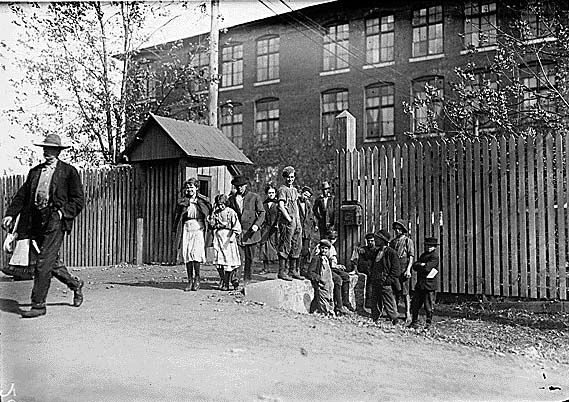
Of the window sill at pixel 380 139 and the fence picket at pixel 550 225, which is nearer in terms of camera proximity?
the fence picket at pixel 550 225

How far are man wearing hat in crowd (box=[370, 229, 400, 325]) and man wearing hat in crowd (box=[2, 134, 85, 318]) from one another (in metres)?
4.35

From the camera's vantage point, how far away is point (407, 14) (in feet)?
91.1

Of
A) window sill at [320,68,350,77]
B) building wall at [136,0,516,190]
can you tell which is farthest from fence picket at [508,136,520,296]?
window sill at [320,68,350,77]

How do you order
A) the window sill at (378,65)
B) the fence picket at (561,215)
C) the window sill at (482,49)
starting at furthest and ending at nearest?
the window sill at (378,65)
the window sill at (482,49)
the fence picket at (561,215)

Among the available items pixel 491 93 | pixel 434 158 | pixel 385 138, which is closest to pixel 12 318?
pixel 434 158

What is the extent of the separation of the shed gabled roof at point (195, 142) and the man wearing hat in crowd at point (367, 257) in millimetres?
3941

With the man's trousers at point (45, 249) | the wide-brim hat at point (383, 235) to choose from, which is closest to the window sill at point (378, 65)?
the wide-brim hat at point (383, 235)

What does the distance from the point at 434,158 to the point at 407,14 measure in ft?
65.4

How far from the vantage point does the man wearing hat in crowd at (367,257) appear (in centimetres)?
947

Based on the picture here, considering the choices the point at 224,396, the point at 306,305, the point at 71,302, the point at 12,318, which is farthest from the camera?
the point at 306,305

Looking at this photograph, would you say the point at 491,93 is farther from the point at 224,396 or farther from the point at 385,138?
the point at 385,138

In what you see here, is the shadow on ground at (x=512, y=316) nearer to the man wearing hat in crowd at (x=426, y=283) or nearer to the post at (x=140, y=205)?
the man wearing hat in crowd at (x=426, y=283)

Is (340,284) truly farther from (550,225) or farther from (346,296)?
(550,225)

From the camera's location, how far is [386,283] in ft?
28.6
